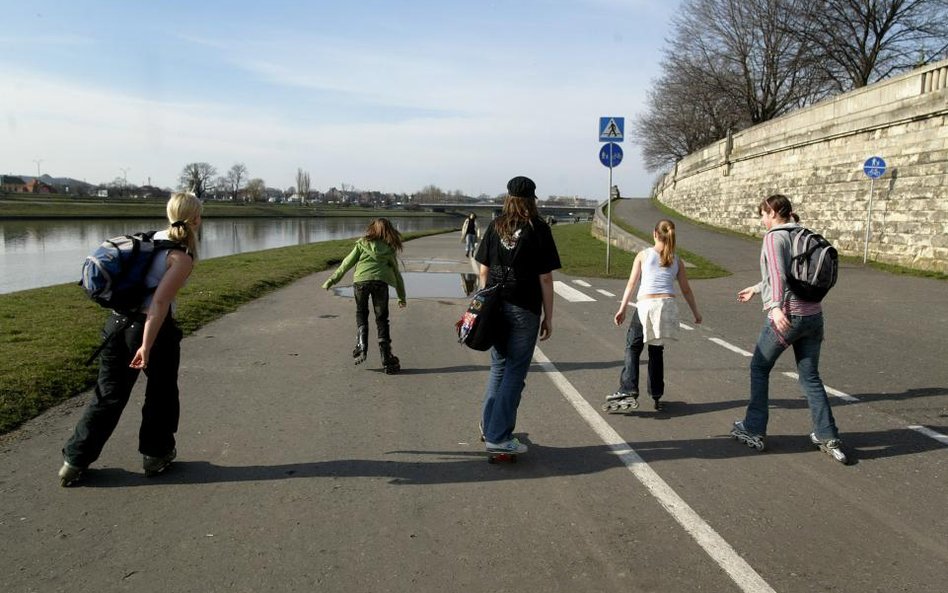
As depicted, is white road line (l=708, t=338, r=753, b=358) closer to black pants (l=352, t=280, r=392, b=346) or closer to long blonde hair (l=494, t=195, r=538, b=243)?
black pants (l=352, t=280, r=392, b=346)

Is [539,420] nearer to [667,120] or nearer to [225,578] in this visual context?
[225,578]

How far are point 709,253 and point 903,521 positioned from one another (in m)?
18.3

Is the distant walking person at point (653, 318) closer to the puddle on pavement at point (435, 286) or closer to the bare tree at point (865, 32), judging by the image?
the puddle on pavement at point (435, 286)

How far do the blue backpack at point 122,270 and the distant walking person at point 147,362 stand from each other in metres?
0.04

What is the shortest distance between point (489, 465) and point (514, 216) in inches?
64.3

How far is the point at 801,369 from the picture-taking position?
466 cm

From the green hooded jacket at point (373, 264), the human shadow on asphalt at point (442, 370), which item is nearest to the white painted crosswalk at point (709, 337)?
the human shadow on asphalt at point (442, 370)

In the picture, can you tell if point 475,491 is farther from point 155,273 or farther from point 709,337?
point 709,337

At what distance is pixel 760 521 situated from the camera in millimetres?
3520

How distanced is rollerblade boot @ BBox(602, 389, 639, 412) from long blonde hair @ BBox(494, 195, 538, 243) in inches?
76.8

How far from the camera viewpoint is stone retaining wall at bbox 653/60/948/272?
15.6 metres

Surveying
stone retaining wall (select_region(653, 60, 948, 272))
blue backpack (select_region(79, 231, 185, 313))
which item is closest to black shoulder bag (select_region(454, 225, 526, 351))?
blue backpack (select_region(79, 231, 185, 313))

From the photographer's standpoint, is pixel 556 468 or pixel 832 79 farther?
pixel 832 79

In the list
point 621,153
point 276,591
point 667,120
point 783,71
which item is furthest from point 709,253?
point 667,120
